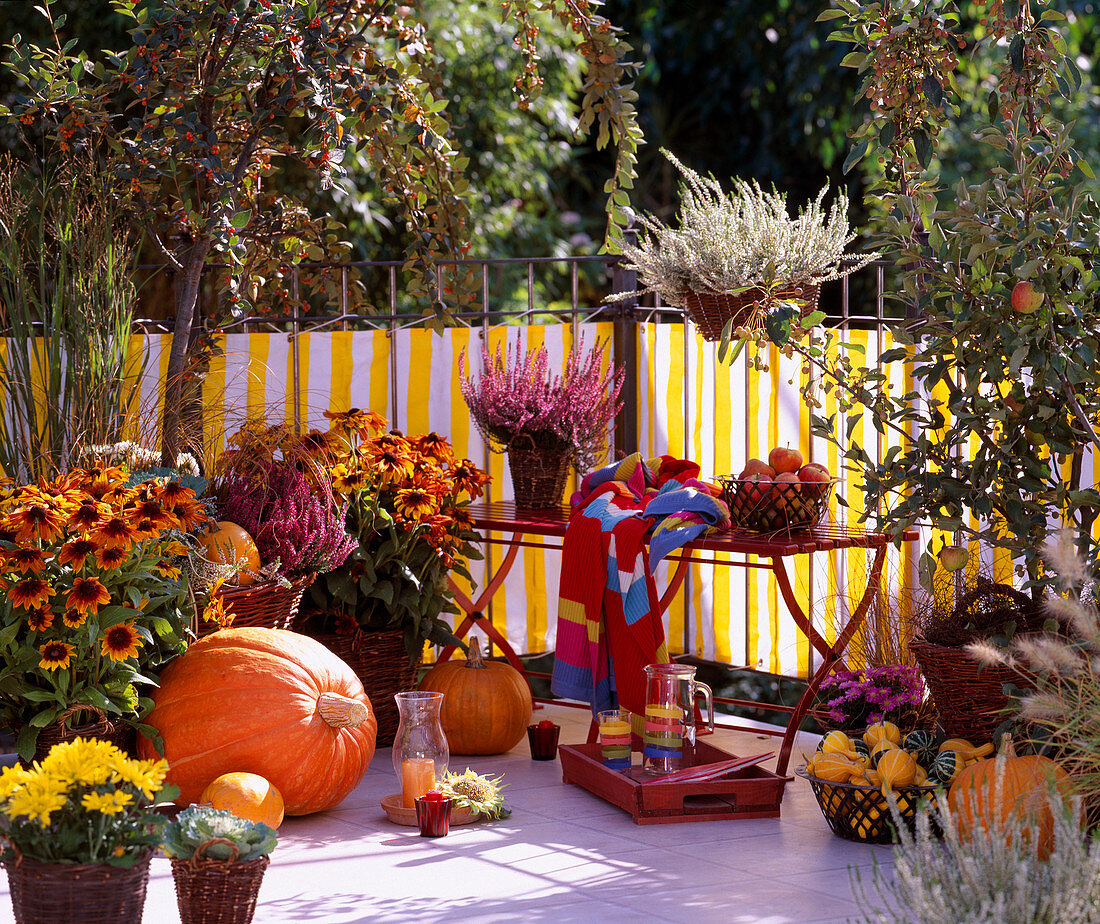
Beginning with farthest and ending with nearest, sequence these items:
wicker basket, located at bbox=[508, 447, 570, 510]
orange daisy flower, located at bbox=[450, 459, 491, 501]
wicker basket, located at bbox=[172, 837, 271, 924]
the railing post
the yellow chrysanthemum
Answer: the railing post, wicker basket, located at bbox=[508, 447, 570, 510], orange daisy flower, located at bbox=[450, 459, 491, 501], wicker basket, located at bbox=[172, 837, 271, 924], the yellow chrysanthemum

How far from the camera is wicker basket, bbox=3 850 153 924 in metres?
2.28

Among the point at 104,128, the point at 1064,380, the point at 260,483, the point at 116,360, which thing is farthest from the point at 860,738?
the point at 104,128

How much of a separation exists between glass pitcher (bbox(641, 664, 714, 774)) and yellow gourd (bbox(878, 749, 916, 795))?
485mm

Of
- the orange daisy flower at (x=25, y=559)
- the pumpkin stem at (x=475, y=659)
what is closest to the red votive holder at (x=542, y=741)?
the pumpkin stem at (x=475, y=659)

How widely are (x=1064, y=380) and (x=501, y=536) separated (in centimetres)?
261

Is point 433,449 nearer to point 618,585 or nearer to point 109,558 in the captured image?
point 618,585

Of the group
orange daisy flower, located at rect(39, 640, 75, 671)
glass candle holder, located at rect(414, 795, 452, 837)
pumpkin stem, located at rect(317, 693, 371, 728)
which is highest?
orange daisy flower, located at rect(39, 640, 75, 671)

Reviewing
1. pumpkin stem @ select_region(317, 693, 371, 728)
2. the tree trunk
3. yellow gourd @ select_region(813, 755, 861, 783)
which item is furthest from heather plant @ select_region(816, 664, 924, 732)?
the tree trunk

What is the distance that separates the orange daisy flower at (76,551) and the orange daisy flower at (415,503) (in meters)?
1.24

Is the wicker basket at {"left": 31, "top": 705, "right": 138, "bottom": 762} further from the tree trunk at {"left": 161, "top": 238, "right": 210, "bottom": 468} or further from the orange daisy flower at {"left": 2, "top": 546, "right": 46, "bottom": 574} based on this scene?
the tree trunk at {"left": 161, "top": 238, "right": 210, "bottom": 468}

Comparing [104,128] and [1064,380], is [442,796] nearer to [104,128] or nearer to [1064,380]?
[1064,380]

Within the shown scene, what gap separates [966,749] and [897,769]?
17 cm

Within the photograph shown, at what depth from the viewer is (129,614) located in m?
3.25

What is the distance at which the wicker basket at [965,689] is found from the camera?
129 inches
